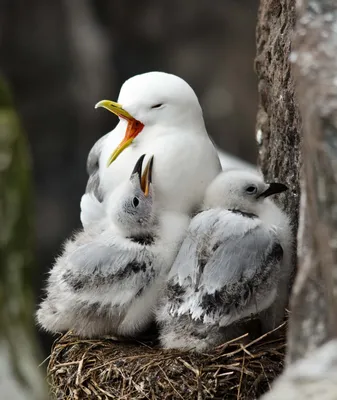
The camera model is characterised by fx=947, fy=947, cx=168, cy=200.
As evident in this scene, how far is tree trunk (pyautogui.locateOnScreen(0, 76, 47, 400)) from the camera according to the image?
1.93 meters

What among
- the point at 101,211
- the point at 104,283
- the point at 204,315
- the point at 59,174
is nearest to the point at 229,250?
the point at 204,315

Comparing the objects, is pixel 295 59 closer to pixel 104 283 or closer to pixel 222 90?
pixel 104 283

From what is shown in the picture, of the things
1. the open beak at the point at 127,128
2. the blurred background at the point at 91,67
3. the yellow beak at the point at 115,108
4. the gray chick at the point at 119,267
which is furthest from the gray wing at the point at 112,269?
the blurred background at the point at 91,67

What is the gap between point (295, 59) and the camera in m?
2.12

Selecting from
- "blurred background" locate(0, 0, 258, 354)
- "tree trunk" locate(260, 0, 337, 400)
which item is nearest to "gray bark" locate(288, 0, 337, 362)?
"tree trunk" locate(260, 0, 337, 400)

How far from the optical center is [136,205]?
2.96m

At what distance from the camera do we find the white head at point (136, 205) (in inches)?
116

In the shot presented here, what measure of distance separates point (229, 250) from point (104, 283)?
15.5 inches

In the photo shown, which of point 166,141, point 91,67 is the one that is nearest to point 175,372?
point 166,141

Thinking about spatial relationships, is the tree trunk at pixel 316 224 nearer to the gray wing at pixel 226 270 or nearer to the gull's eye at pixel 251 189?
the gray wing at pixel 226 270

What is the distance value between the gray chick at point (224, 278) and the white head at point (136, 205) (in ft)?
0.48

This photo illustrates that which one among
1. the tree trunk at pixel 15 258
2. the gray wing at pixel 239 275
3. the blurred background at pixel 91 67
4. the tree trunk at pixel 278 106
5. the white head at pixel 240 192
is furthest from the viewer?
the blurred background at pixel 91 67

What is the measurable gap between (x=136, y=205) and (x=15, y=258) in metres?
1.00

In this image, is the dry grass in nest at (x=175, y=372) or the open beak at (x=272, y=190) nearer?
the dry grass in nest at (x=175, y=372)
